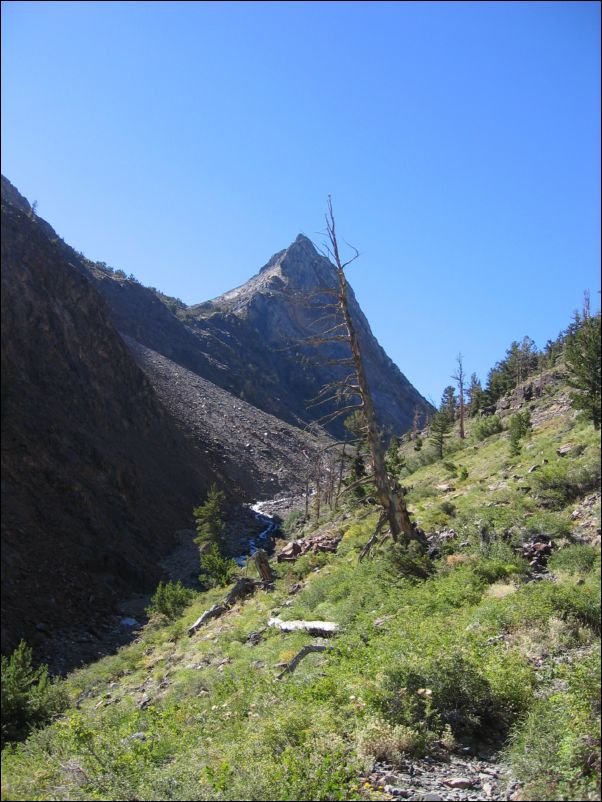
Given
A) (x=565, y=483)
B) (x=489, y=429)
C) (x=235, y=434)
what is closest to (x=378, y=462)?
(x=565, y=483)

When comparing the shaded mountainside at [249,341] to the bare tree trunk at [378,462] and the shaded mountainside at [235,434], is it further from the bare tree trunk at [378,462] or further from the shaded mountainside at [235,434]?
the bare tree trunk at [378,462]

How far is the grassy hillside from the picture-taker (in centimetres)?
485

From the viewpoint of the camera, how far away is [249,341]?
15038 cm

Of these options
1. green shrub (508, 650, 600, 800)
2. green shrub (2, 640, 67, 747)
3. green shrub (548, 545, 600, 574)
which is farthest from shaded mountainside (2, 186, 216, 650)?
green shrub (508, 650, 600, 800)

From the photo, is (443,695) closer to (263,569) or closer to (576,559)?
(576,559)

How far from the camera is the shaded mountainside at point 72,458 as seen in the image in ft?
78.0

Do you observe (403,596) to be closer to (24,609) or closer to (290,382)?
(24,609)

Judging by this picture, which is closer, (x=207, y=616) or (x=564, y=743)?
(x=564, y=743)

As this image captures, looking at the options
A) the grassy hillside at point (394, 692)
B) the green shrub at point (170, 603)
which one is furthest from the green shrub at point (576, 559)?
the green shrub at point (170, 603)

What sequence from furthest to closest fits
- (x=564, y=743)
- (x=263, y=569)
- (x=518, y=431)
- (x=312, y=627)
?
(x=518, y=431)
(x=263, y=569)
(x=312, y=627)
(x=564, y=743)

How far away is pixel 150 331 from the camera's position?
111m

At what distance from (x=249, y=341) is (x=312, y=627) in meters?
143

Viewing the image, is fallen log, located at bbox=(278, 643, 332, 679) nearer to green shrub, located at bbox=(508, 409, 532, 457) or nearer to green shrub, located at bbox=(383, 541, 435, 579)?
green shrub, located at bbox=(383, 541, 435, 579)

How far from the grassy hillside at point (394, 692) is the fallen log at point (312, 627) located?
0.22 m
